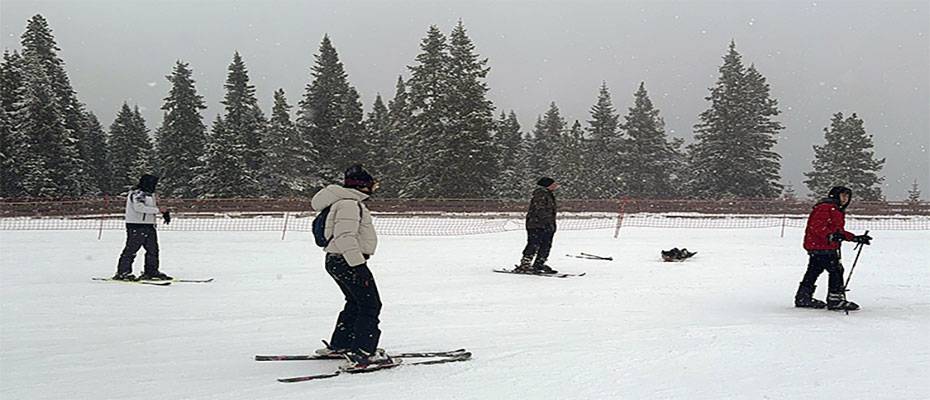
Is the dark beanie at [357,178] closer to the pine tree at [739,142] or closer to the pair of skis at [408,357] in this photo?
the pair of skis at [408,357]

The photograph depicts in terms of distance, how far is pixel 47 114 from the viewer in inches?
1586

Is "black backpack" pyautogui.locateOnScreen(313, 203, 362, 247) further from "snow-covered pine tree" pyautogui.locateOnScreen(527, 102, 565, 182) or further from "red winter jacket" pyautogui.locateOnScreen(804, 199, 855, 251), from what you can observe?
"snow-covered pine tree" pyautogui.locateOnScreen(527, 102, 565, 182)

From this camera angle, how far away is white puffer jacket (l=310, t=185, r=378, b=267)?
19.5 feet

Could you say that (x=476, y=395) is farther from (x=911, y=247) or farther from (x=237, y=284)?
(x=911, y=247)

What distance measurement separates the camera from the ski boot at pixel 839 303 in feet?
29.9

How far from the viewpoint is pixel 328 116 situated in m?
46.6

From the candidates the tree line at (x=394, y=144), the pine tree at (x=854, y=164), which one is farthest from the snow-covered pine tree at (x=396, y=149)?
the pine tree at (x=854, y=164)

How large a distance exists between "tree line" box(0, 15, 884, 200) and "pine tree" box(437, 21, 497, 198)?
0.22 ft

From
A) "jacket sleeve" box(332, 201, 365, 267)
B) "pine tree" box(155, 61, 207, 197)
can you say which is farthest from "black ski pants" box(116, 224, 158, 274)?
"pine tree" box(155, 61, 207, 197)

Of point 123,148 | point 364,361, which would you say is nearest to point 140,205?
point 364,361

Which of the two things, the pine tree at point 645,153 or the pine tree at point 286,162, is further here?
the pine tree at point 645,153

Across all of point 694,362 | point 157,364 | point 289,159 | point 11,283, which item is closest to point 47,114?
point 289,159

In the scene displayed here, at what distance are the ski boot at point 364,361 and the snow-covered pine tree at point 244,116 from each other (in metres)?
40.9

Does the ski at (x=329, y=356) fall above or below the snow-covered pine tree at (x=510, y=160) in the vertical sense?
below
